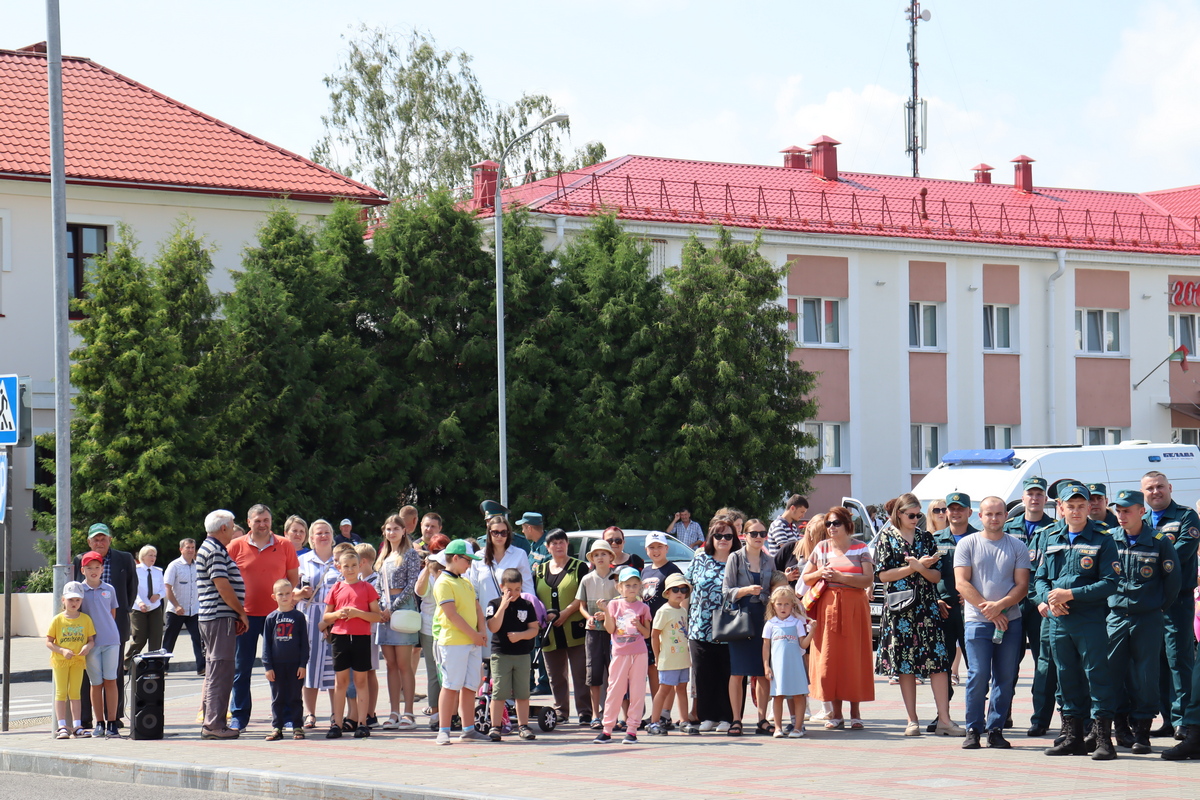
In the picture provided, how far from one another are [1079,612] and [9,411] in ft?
30.5

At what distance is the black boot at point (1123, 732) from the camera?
11062mm

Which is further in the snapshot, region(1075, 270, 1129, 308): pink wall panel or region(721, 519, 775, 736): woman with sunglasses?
region(1075, 270, 1129, 308): pink wall panel

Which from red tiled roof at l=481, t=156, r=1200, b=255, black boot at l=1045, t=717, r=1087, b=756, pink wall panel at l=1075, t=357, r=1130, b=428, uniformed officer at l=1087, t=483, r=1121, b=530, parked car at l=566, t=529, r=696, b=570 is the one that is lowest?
black boot at l=1045, t=717, r=1087, b=756

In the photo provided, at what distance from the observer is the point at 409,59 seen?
166 ft

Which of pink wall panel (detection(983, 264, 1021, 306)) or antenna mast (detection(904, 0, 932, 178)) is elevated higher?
antenna mast (detection(904, 0, 932, 178))

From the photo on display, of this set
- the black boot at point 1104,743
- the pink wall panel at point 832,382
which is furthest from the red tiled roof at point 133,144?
the black boot at point 1104,743

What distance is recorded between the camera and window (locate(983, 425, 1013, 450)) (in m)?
40.4

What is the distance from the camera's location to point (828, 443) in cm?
3844

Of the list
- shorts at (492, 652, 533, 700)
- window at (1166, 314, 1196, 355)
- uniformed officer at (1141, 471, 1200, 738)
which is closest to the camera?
uniformed officer at (1141, 471, 1200, 738)

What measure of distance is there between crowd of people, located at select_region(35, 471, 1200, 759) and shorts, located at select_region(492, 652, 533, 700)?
A: 0.5 inches

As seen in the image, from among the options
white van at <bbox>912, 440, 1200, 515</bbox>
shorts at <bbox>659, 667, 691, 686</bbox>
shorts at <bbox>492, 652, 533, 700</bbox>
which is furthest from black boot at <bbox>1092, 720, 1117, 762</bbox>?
white van at <bbox>912, 440, 1200, 515</bbox>

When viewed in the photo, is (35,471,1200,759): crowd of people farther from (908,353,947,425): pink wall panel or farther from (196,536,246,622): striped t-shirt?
(908,353,947,425): pink wall panel

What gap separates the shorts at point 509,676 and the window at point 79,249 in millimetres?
20996

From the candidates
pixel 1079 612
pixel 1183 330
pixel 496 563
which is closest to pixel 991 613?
pixel 1079 612
